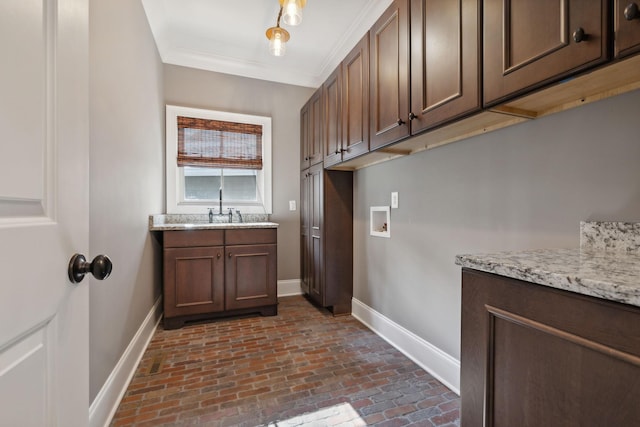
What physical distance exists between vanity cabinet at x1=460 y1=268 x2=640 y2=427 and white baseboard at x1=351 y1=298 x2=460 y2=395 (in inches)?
34.5

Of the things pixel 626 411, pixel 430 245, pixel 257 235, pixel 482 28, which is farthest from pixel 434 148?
pixel 257 235

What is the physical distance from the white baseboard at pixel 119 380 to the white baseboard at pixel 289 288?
1.42 meters

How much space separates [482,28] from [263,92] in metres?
2.73

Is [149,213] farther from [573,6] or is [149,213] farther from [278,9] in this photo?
[573,6]

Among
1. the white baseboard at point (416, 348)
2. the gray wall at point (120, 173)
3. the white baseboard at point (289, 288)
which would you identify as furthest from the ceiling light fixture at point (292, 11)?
the white baseboard at point (289, 288)

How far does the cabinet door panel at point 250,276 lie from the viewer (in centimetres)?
267

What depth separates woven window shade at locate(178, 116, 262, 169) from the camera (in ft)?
10.1

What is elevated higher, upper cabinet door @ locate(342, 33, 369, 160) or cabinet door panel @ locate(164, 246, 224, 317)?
upper cabinet door @ locate(342, 33, 369, 160)

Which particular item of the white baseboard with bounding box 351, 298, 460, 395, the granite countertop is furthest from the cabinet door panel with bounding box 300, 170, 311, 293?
the white baseboard with bounding box 351, 298, 460, 395

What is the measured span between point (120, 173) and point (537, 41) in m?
2.05

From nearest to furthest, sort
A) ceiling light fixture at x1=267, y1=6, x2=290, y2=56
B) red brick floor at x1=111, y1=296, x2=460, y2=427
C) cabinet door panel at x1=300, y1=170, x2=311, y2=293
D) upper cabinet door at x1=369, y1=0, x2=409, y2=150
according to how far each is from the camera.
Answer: red brick floor at x1=111, y1=296, x2=460, y2=427, upper cabinet door at x1=369, y1=0, x2=409, y2=150, ceiling light fixture at x1=267, y1=6, x2=290, y2=56, cabinet door panel at x1=300, y1=170, x2=311, y2=293

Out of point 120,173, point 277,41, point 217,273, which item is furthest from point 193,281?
point 277,41

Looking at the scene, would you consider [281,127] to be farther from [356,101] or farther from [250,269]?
[250,269]

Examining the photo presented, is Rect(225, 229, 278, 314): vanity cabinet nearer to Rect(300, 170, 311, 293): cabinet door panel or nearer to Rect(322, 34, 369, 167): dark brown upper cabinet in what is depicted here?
Rect(300, 170, 311, 293): cabinet door panel
